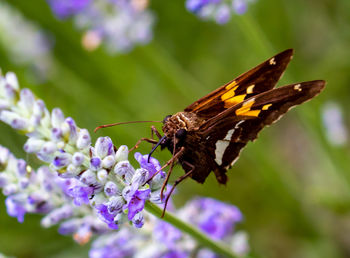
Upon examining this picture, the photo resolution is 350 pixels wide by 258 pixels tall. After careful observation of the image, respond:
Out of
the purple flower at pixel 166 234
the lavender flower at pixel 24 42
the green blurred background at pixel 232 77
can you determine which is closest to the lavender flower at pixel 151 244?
the purple flower at pixel 166 234

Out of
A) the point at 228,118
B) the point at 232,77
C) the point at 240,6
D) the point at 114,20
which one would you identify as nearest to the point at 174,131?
the point at 228,118

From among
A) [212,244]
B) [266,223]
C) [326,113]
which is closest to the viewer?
[212,244]

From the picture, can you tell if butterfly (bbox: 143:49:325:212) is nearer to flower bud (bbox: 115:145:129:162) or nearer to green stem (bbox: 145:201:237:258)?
green stem (bbox: 145:201:237:258)

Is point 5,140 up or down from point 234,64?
Result: down

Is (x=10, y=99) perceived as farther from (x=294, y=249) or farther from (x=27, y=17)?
(x=27, y=17)

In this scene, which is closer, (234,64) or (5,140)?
(5,140)

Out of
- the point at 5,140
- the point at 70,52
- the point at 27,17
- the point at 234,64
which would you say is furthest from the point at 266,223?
the point at 27,17
